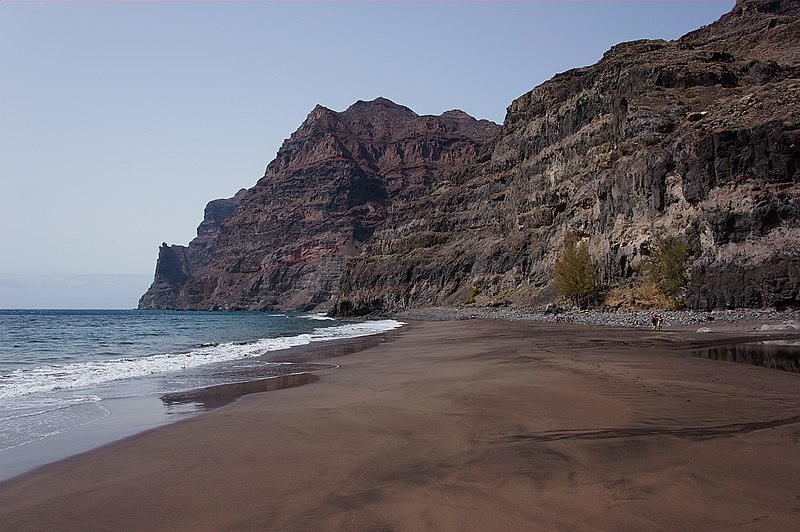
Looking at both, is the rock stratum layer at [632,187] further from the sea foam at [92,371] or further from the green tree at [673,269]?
the sea foam at [92,371]

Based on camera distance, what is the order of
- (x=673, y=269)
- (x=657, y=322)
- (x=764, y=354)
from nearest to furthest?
(x=764, y=354) → (x=657, y=322) → (x=673, y=269)

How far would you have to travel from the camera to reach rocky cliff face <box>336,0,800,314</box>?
112ft

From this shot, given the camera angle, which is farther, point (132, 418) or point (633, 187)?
point (633, 187)

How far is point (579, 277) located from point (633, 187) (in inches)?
425

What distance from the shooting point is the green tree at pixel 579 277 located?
5027cm

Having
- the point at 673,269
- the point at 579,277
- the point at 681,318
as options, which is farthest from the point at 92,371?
the point at 579,277

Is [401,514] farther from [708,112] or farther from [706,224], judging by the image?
[708,112]

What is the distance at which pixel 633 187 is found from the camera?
166 feet

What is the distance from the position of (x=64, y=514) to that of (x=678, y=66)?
227 feet

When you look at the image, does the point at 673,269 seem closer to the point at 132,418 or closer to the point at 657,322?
the point at 657,322

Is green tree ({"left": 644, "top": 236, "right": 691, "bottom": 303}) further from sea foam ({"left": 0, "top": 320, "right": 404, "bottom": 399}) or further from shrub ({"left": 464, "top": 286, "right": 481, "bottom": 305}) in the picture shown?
shrub ({"left": 464, "top": 286, "right": 481, "bottom": 305})

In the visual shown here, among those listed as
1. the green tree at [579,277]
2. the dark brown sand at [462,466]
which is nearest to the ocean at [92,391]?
the dark brown sand at [462,466]

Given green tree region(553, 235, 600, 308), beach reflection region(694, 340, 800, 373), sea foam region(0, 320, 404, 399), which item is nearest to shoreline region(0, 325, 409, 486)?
sea foam region(0, 320, 404, 399)

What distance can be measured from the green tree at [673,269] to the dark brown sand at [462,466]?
29.0 metres
